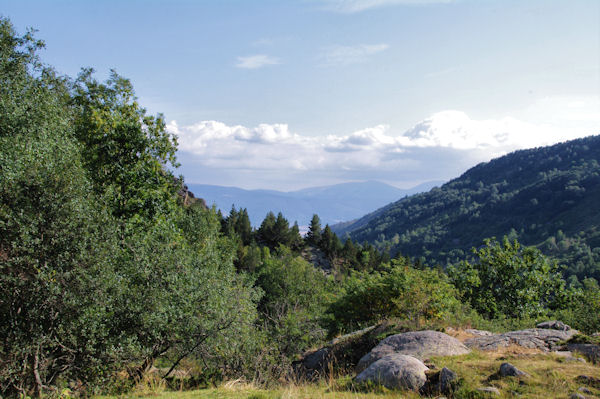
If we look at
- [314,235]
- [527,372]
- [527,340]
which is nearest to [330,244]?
[314,235]

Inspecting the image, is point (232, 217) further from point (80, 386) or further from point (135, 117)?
point (80, 386)

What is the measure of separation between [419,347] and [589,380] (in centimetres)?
391

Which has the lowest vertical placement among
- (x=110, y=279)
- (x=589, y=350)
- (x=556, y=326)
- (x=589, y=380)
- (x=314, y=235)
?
(x=556, y=326)

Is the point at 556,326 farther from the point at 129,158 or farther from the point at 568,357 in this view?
the point at 129,158

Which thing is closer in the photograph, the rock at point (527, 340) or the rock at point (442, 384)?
the rock at point (442, 384)

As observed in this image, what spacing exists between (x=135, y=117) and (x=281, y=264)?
42.4 meters

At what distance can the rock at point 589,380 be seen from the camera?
7.37m

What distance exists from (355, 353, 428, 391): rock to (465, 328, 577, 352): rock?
3.36 metres

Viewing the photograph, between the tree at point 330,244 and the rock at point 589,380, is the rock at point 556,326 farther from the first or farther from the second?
the tree at point 330,244

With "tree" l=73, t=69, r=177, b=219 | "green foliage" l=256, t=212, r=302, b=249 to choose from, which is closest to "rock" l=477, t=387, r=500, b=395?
"tree" l=73, t=69, r=177, b=219

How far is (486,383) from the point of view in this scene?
7.94m

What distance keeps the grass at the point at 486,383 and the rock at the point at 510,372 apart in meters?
0.15

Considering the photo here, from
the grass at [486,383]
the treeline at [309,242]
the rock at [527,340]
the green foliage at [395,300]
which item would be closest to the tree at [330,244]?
the treeline at [309,242]

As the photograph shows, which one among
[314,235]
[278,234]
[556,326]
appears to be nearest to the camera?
[556,326]
